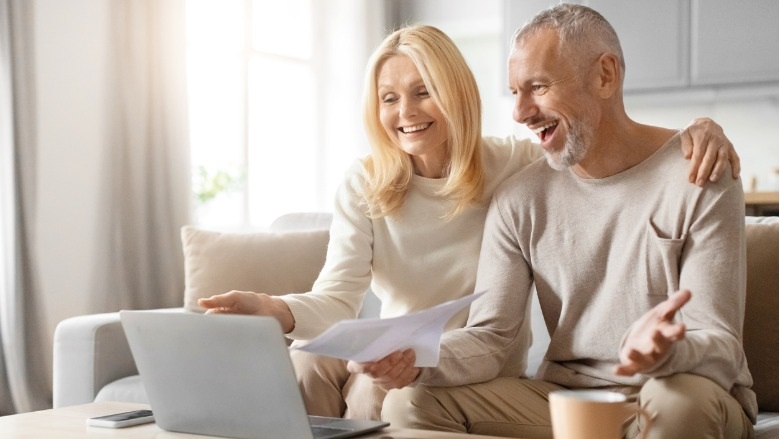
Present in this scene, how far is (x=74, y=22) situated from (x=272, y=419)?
9.74 feet

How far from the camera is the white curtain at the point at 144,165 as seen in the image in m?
4.02

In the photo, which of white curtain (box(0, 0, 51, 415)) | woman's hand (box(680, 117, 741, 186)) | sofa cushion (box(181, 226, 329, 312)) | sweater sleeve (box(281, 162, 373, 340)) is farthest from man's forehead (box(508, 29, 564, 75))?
white curtain (box(0, 0, 51, 415))

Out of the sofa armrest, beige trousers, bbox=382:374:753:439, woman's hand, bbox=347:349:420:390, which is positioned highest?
woman's hand, bbox=347:349:420:390

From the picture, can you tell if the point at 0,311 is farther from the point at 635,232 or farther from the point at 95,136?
the point at 635,232

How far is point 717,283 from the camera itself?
1.56 meters

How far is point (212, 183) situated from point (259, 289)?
2157 millimetres

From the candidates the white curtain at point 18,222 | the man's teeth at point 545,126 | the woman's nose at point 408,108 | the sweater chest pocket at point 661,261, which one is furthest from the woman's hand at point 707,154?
the white curtain at point 18,222

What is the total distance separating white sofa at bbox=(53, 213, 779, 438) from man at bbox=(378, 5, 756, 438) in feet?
1.17

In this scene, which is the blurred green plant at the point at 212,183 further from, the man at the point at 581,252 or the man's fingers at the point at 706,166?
the man's fingers at the point at 706,166

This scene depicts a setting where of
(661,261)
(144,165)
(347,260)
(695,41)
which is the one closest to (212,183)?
(144,165)

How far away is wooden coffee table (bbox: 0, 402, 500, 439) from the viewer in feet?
4.67

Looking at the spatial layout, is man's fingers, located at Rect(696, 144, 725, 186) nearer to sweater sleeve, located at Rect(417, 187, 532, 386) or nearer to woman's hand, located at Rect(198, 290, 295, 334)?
sweater sleeve, located at Rect(417, 187, 532, 386)

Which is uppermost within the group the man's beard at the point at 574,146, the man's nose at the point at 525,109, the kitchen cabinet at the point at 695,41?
the kitchen cabinet at the point at 695,41

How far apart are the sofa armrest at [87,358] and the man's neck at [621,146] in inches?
57.9
